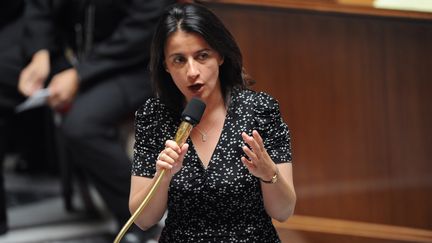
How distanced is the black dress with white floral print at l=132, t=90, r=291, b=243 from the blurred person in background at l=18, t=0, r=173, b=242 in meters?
0.97

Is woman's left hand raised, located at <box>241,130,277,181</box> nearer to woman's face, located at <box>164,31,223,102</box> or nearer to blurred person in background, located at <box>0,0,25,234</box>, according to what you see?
woman's face, located at <box>164,31,223,102</box>

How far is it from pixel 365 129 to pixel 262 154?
2.99 ft

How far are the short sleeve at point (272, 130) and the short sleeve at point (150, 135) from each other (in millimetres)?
153

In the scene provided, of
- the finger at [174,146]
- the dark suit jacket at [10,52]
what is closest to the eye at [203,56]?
the finger at [174,146]

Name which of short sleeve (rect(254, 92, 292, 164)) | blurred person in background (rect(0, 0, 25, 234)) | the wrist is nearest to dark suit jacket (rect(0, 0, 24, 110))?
blurred person in background (rect(0, 0, 25, 234))

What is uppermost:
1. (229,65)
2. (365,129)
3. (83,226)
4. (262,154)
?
(365,129)

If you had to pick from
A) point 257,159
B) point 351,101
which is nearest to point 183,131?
point 257,159

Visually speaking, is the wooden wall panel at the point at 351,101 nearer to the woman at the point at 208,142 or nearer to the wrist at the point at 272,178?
the woman at the point at 208,142

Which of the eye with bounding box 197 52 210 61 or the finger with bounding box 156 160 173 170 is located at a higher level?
the eye with bounding box 197 52 210 61

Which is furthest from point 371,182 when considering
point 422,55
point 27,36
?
point 27,36

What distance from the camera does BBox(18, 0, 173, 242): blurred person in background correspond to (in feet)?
7.70

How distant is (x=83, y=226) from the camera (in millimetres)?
2631

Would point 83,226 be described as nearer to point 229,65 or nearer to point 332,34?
point 332,34

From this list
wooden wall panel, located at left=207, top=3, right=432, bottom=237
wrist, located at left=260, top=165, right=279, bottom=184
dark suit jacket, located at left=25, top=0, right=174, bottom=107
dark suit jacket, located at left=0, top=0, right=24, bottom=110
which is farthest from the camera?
dark suit jacket, located at left=0, top=0, right=24, bottom=110
